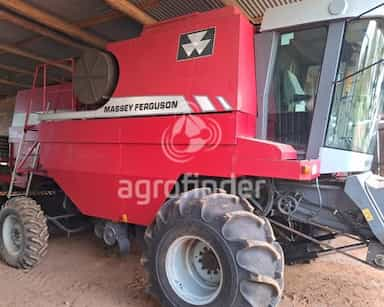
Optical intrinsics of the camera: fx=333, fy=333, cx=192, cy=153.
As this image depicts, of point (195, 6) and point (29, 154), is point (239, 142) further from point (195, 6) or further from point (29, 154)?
point (29, 154)

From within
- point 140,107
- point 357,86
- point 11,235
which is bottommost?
point 11,235

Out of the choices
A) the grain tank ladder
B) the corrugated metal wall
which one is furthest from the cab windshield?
the grain tank ladder

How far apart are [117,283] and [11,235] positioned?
1.70 metres

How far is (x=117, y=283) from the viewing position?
3.74 meters

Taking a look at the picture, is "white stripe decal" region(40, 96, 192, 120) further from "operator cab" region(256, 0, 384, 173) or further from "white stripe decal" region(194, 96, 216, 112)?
"operator cab" region(256, 0, 384, 173)

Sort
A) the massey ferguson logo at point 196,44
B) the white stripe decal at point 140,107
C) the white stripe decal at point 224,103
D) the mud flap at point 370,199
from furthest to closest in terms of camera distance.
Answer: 1. the white stripe decal at point 140,107
2. the massey ferguson logo at point 196,44
3. the white stripe decal at point 224,103
4. the mud flap at point 370,199

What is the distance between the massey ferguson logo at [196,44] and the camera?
9.98ft

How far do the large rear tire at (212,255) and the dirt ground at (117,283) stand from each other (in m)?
0.57

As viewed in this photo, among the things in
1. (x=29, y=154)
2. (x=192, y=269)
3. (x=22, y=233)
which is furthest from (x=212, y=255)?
(x=29, y=154)

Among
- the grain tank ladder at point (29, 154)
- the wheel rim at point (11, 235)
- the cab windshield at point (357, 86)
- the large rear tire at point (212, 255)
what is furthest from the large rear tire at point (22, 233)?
the cab windshield at point (357, 86)

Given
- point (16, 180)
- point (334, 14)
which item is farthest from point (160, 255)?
point (16, 180)

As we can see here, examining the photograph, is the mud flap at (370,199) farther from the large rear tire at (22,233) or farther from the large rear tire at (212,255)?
the large rear tire at (22,233)

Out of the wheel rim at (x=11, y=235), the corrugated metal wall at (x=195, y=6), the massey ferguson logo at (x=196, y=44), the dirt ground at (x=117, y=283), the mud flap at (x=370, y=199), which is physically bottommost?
the dirt ground at (x=117, y=283)

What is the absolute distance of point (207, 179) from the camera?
3207 millimetres
